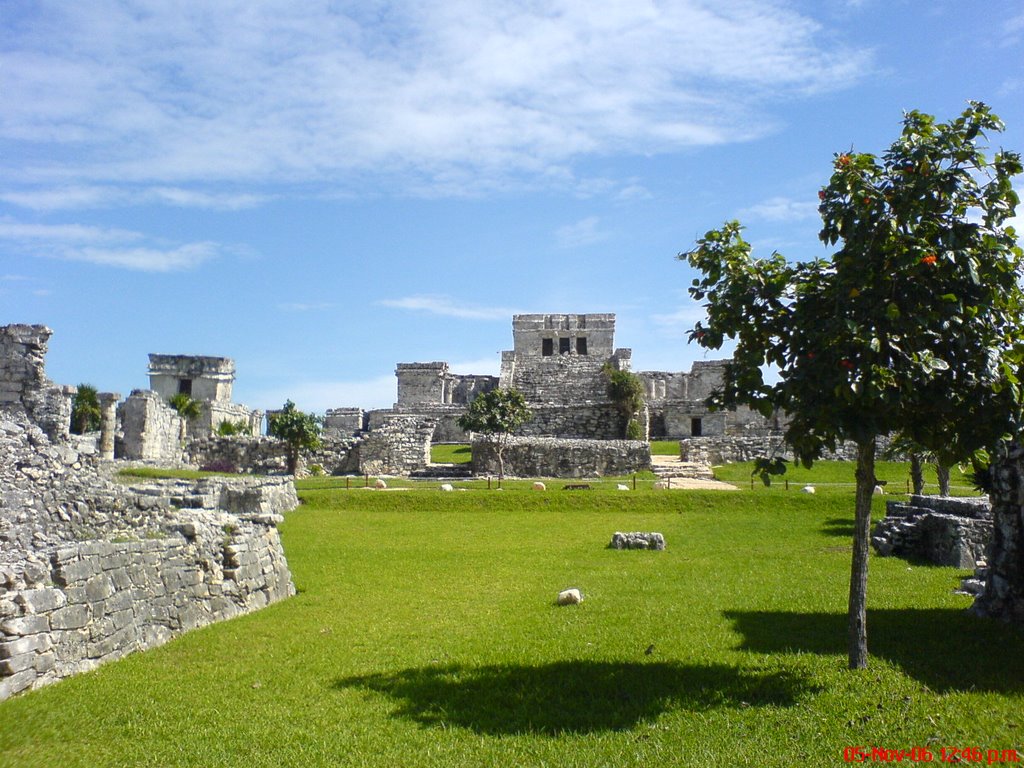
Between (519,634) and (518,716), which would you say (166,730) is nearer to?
(518,716)

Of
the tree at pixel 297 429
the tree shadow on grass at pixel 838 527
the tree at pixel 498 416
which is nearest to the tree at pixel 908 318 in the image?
the tree shadow on grass at pixel 838 527

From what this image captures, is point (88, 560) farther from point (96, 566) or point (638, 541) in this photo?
point (638, 541)

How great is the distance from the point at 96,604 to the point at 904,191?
24.5ft

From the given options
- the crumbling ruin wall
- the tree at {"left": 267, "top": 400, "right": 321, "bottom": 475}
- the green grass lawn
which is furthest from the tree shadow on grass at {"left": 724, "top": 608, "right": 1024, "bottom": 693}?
the crumbling ruin wall

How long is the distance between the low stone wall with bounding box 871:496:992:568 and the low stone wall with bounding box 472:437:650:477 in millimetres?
15919

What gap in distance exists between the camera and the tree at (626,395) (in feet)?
136

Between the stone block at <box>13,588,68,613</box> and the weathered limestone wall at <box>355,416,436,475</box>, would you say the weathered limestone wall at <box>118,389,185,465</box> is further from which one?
the stone block at <box>13,588,68,613</box>

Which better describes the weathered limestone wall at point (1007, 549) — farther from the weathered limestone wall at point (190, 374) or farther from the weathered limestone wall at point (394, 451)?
the weathered limestone wall at point (190, 374)

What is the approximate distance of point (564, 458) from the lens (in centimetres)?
3312

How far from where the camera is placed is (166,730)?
5.91 meters

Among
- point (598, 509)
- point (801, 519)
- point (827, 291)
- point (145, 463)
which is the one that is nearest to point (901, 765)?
point (827, 291)

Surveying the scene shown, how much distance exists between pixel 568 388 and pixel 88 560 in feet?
134

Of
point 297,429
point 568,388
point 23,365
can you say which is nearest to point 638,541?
point 23,365

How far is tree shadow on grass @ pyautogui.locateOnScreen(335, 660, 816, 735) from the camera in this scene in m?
6.01
